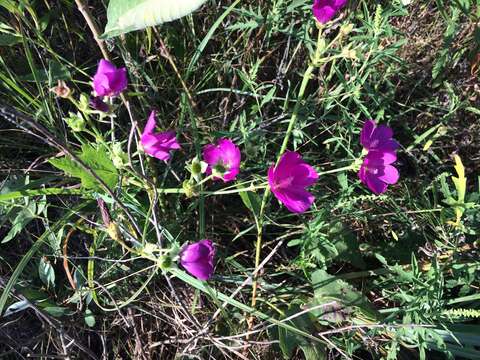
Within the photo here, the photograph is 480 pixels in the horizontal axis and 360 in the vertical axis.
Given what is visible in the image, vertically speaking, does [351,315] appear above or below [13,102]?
below

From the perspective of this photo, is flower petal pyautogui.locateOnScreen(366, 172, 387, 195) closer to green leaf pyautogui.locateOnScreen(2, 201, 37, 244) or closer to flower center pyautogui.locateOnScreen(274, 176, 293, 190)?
flower center pyautogui.locateOnScreen(274, 176, 293, 190)

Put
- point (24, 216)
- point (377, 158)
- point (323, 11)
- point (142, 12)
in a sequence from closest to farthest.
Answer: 1. point (142, 12)
2. point (323, 11)
3. point (377, 158)
4. point (24, 216)

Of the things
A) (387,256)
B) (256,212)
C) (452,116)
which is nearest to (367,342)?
(387,256)

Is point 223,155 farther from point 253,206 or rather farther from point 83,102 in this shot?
point 83,102

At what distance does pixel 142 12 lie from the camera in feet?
2.79

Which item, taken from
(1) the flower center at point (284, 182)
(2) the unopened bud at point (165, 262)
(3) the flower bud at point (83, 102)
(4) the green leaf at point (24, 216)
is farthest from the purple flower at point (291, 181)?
(4) the green leaf at point (24, 216)

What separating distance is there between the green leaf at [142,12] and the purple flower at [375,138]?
1.47 ft

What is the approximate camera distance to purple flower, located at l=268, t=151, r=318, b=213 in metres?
1.00

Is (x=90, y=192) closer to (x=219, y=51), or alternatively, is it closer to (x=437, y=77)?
(x=219, y=51)

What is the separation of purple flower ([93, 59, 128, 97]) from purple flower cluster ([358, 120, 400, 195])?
492 millimetres

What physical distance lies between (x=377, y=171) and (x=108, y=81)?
566mm

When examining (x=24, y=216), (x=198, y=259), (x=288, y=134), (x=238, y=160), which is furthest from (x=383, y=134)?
(x=24, y=216)

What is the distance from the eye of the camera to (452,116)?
4.78 feet

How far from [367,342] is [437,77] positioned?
29.9 inches
